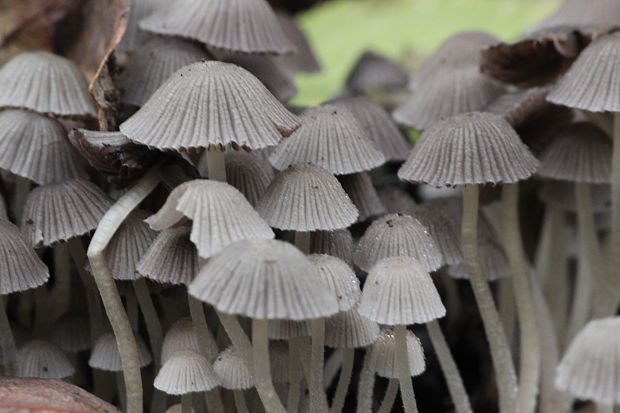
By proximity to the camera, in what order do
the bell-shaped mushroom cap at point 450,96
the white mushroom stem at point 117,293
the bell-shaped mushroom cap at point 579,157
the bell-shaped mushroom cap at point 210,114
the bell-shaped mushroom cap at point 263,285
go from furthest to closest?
the bell-shaped mushroom cap at point 450,96 → the bell-shaped mushroom cap at point 579,157 → the white mushroom stem at point 117,293 → the bell-shaped mushroom cap at point 210,114 → the bell-shaped mushroom cap at point 263,285

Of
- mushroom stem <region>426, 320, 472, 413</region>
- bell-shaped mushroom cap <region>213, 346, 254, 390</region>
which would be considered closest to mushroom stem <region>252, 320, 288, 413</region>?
bell-shaped mushroom cap <region>213, 346, 254, 390</region>

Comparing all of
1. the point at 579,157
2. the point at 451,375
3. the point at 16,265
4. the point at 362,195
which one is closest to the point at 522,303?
the point at 451,375

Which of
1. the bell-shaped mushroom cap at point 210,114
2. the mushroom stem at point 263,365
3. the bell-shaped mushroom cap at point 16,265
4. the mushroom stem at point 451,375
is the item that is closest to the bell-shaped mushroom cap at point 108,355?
the bell-shaped mushroom cap at point 16,265

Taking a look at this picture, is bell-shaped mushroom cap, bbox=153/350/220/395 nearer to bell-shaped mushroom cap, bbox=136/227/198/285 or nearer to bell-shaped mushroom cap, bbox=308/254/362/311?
bell-shaped mushroom cap, bbox=136/227/198/285

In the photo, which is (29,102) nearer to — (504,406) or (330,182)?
(330,182)

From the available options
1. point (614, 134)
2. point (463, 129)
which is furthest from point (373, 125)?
point (614, 134)

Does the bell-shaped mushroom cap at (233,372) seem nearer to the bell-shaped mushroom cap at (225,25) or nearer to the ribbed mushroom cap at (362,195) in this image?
the ribbed mushroom cap at (362,195)

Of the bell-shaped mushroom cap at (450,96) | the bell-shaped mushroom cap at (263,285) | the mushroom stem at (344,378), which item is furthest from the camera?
the bell-shaped mushroom cap at (450,96)
